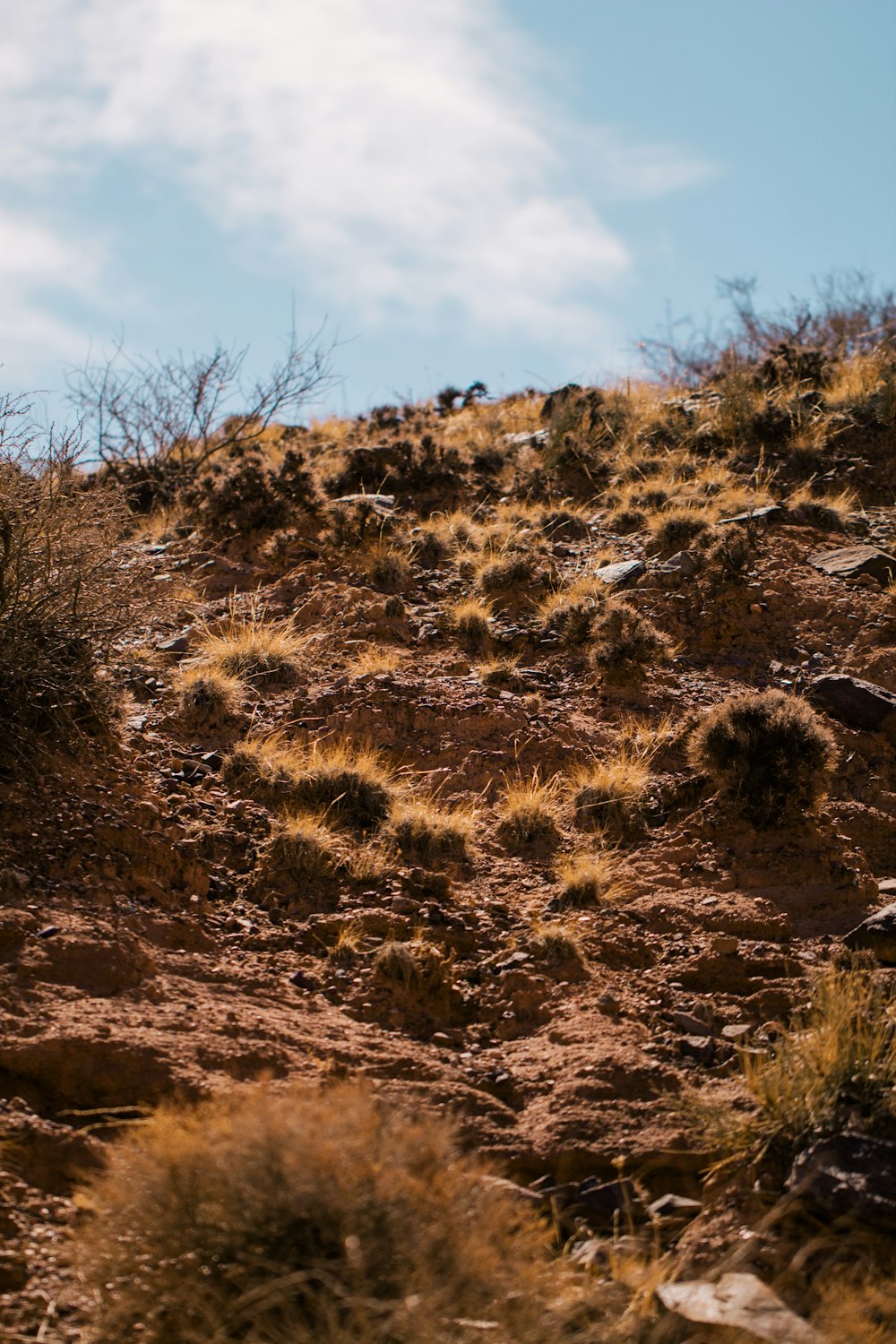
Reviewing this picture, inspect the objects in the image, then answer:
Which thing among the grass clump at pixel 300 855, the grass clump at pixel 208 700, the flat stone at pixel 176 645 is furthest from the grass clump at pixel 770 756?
the flat stone at pixel 176 645

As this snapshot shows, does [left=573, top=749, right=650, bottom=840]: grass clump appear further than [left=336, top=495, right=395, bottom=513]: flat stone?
No

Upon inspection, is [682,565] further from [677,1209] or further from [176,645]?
[677,1209]

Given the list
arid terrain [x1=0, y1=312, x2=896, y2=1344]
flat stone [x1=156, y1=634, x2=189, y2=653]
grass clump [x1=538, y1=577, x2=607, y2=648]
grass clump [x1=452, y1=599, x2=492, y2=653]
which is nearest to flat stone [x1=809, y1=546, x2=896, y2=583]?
arid terrain [x1=0, y1=312, x2=896, y2=1344]

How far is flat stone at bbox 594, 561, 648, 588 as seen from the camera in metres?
9.44

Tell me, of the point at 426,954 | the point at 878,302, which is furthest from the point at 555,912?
the point at 878,302

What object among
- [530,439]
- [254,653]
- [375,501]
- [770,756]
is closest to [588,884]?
[770,756]

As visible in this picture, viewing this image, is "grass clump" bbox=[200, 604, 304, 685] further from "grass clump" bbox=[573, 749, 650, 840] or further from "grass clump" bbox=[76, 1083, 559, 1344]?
"grass clump" bbox=[76, 1083, 559, 1344]

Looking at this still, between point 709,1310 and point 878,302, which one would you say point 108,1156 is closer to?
point 709,1310

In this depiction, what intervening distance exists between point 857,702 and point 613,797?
1.84m

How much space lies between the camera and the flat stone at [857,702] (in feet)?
24.8

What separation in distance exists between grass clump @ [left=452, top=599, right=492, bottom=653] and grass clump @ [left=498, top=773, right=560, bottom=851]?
6.54 feet

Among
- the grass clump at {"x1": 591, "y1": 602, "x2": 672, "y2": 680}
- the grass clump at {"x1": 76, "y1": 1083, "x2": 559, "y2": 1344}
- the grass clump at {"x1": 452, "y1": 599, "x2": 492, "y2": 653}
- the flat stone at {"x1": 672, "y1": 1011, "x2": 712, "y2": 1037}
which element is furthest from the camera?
the grass clump at {"x1": 452, "y1": 599, "x2": 492, "y2": 653}

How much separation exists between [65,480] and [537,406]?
7.87m

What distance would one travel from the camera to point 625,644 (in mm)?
8328
